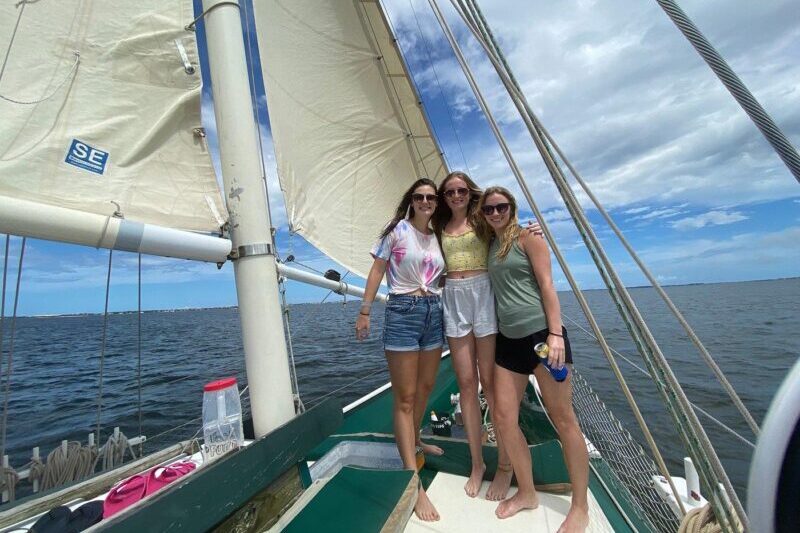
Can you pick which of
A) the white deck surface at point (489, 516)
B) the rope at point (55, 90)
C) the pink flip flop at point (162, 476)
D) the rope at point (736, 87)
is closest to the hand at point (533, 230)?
the rope at point (736, 87)

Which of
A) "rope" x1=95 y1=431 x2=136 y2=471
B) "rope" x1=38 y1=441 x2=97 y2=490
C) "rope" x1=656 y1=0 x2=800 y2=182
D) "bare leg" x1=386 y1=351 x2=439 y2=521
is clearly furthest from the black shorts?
"rope" x1=38 y1=441 x2=97 y2=490

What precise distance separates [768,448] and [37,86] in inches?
111

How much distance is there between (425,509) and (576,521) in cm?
71

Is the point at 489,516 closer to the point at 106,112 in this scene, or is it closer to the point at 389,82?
the point at 106,112

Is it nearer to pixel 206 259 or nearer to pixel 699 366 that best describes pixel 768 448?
pixel 206 259

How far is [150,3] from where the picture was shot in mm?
2266

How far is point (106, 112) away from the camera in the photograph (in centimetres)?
205

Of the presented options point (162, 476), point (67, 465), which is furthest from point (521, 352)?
point (67, 465)

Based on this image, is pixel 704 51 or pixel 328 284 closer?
pixel 704 51

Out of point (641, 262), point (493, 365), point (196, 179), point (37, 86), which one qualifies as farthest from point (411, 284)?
point (37, 86)

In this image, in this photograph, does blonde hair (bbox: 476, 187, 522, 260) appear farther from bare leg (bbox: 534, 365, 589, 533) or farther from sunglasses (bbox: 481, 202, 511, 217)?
bare leg (bbox: 534, 365, 589, 533)

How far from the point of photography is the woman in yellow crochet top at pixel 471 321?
2.07m

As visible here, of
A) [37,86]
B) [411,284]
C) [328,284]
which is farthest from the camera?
[328,284]

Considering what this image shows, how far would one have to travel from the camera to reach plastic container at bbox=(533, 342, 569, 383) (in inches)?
69.2
